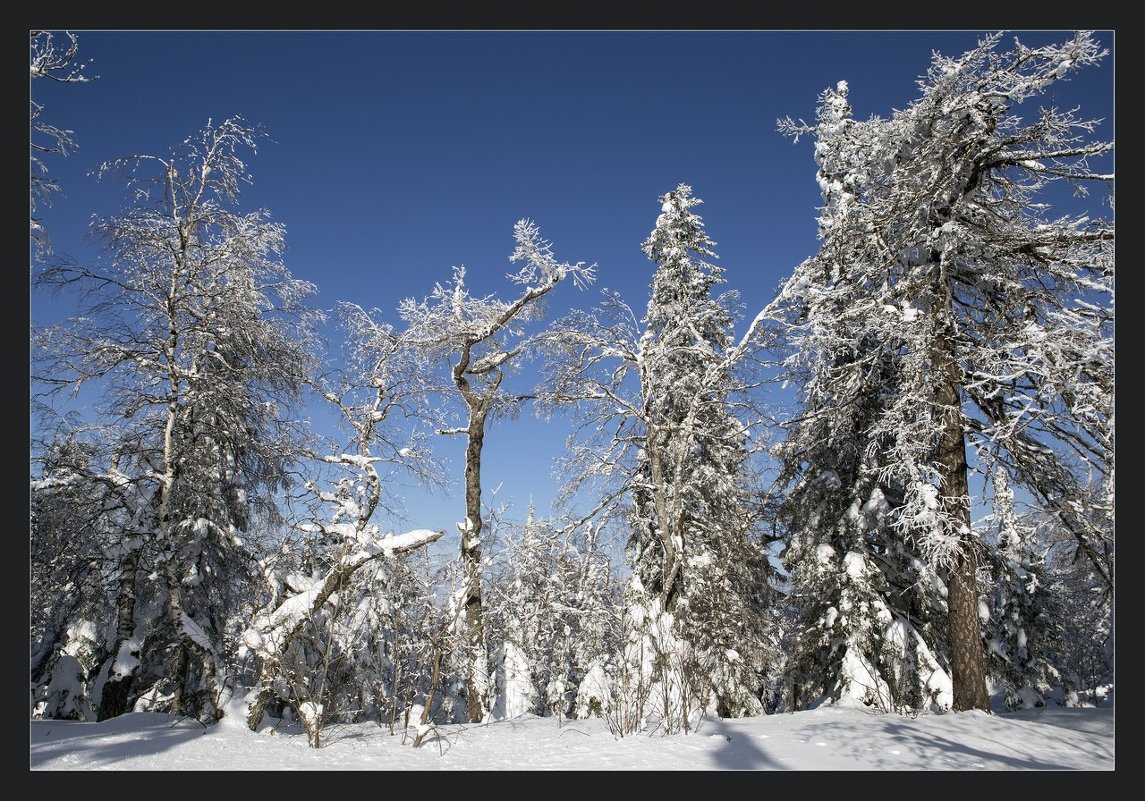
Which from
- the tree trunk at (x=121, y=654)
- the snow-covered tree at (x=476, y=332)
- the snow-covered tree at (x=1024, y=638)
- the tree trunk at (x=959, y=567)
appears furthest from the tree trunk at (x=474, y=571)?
the snow-covered tree at (x=1024, y=638)

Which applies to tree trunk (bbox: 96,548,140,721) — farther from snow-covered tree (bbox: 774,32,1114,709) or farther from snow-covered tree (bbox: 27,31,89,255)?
snow-covered tree (bbox: 774,32,1114,709)

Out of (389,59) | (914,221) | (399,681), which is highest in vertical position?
(389,59)

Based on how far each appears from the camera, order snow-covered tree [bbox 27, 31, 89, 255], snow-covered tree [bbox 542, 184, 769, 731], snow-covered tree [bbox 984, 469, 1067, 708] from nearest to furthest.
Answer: snow-covered tree [bbox 27, 31, 89, 255], snow-covered tree [bbox 542, 184, 769, 731], snow-covered tree [bbox 984, 469, 1067, 708]

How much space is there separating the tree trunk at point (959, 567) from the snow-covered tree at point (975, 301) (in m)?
0.02

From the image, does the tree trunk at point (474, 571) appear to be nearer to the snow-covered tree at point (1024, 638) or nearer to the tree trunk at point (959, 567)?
the tree trunk at point (959, 567)

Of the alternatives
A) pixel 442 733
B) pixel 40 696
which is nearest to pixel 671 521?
pixel 442 733

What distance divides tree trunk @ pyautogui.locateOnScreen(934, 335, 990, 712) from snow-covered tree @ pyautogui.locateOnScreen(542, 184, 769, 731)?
2997 mm

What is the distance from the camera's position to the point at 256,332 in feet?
32.6

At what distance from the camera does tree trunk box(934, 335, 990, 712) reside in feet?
27.5

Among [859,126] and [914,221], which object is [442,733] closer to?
[914,221]

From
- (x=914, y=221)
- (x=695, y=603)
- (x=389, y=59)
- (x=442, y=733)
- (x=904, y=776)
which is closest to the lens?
(x=904, y=776)

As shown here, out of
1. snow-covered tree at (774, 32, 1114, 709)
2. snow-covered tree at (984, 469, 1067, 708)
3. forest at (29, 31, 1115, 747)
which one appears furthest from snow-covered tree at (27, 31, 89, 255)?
snow-covered tree at (984, 469, 1067, 708)

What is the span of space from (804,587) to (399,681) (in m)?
8.04

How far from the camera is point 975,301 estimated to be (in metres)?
9.54
